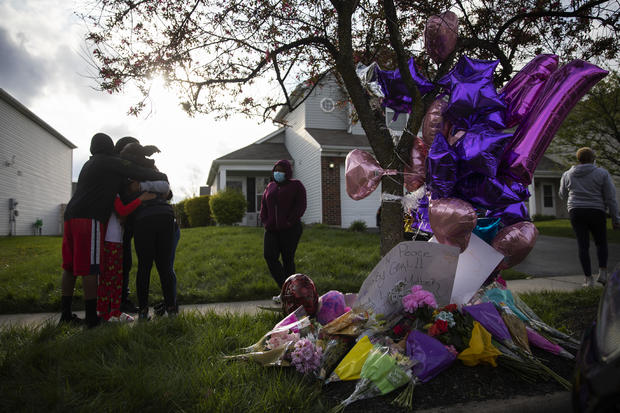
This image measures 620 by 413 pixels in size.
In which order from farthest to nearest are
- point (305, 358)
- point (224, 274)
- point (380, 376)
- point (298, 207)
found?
point (224, 274)
point (298, 207)
point (305, 358)
point (380, 376)

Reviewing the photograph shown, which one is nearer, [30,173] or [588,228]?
[588,228]

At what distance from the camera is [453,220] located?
2.21 meters

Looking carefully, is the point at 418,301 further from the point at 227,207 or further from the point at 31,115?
the point at 31,115

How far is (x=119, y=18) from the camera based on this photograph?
3480 millimetres

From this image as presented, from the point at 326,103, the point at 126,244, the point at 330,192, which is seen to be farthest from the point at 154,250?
the point at 326,103

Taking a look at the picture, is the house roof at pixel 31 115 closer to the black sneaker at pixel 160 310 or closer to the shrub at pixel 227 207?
the shrub at pixel 227 207

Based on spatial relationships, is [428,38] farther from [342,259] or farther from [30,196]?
[30,196]

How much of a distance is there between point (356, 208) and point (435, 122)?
1151 cm

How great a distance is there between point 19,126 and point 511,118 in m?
22.2

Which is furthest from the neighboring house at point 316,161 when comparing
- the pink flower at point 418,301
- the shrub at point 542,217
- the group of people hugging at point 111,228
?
the pink flower at point 418,301

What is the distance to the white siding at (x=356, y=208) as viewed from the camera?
1384cm

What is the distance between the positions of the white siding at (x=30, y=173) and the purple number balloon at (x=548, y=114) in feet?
65.8

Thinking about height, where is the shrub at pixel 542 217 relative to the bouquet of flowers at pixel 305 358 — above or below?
above

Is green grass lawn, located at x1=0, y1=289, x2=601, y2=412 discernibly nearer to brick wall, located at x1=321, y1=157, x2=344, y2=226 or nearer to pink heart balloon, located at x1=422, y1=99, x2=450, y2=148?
pink heart balloon, located at x1=422, y1=99, x2=450, y2=148
